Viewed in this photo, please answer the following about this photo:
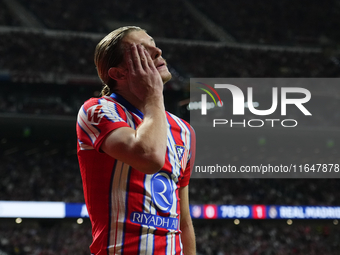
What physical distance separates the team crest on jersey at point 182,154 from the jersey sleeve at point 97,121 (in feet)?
0.86

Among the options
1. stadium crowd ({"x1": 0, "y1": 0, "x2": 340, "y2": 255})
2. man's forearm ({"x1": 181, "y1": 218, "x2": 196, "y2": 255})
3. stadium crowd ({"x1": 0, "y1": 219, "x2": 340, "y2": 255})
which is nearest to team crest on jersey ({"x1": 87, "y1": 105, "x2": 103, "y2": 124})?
man's forearm ({"x1": 181, "y1": 218, "x2": 196, "y2": 255})

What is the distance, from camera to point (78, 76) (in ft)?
52.6

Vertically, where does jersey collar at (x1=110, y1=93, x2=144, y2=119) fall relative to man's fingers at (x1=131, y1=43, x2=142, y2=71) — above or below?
below

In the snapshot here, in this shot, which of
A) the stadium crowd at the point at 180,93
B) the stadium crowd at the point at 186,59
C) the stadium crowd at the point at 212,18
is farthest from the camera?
the stadium crowd at the point at 212,18

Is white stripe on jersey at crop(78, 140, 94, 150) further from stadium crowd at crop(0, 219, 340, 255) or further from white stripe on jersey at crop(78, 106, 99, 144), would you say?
stadium crowd at crop(0, 219, 340, 255)

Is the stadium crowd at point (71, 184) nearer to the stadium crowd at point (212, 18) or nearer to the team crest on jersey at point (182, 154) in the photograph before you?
the stadium crowd at point (212, 18)

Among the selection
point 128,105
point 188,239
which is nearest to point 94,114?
point 128,105

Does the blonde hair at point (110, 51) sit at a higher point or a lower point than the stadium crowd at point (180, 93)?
lower

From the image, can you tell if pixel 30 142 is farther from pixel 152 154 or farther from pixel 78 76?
pixel 152 154

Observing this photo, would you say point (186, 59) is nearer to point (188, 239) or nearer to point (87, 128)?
point (188, 239)

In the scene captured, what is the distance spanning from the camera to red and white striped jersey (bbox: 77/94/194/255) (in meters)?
1.30

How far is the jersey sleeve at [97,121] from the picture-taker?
1.29 metres

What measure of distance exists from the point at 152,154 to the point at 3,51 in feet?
53.4

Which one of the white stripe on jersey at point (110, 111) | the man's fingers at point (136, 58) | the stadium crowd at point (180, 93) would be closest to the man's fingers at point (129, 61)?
the man's fingers at point (136, 58)
